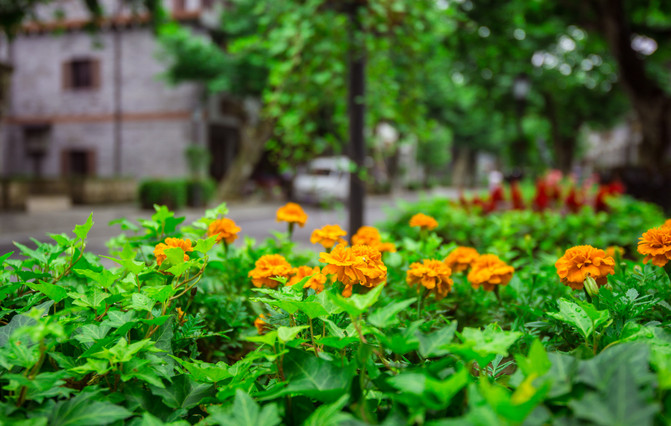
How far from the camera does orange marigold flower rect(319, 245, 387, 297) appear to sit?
1324mm

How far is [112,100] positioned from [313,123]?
20622 mm

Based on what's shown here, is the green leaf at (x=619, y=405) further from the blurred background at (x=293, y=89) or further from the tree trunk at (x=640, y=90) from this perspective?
the tree trunk at (x=640, y=90)

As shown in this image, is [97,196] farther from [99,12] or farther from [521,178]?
[521,178]

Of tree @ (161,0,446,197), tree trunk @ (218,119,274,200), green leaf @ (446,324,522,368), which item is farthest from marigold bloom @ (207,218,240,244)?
tree trunk @ (218,119,274,200)

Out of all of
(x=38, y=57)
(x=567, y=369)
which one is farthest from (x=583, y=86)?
(x=567, y=369)

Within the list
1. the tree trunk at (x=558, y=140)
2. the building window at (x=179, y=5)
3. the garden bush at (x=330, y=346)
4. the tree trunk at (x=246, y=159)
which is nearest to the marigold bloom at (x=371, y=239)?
the garden bush at (x=330, y=346)

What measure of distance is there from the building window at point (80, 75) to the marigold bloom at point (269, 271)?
24.3 meters

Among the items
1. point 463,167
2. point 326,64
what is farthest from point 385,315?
point 463,167

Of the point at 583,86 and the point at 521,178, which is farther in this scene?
the point at 583,86

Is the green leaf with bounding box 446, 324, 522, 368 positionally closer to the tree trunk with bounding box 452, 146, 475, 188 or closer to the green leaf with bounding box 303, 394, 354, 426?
the green leaf with bounding box 303, 394, 354, 426

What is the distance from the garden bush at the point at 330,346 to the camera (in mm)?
923

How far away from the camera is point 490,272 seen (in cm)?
180

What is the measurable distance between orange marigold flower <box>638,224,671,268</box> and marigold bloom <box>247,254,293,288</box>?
3.26 ft

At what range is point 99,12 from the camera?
34.3ft
